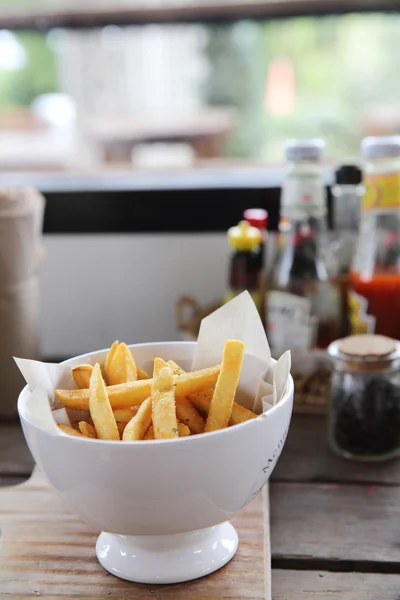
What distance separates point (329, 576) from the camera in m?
0.64

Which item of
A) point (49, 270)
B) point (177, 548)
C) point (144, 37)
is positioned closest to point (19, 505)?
point (177, 548)

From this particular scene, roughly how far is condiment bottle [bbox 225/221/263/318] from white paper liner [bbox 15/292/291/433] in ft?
1.18

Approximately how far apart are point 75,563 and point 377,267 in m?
0.59

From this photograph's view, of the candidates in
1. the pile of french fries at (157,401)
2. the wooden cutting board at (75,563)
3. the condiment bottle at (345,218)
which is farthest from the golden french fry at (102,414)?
the condiment bottle at (345,218)

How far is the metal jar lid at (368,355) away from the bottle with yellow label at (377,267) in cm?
15

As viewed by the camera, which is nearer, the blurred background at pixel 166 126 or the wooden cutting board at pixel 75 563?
the wooden cutting board at pixel 75 563

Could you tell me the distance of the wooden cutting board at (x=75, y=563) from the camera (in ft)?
1.92

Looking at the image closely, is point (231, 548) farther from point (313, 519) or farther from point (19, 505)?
point (19, 505)

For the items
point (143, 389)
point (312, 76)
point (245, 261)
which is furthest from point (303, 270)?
point (312, 76)

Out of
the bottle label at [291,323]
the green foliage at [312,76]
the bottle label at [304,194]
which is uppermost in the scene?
the green foliage at [312,76]

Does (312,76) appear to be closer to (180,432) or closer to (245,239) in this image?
(245,239)

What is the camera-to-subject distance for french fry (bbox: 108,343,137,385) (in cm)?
65

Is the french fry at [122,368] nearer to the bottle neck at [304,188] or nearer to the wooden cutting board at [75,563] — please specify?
the wooden cutting board at [75,563]

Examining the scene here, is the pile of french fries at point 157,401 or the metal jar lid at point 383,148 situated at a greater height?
the metal jar lid at point 383,148
